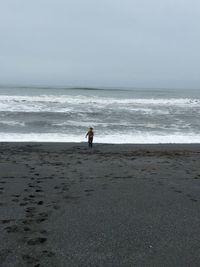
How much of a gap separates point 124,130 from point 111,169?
40.0ft

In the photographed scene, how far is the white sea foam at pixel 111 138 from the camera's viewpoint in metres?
18.6

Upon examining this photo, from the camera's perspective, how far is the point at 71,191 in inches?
308

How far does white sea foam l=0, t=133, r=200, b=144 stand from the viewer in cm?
1864

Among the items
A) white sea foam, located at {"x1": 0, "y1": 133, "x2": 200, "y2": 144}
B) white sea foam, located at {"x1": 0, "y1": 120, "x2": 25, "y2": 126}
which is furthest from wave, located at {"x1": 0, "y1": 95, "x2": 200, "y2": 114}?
white sea foam, located at {"x1": 0, "y1": 133, "x2": 200, "y2": 144}

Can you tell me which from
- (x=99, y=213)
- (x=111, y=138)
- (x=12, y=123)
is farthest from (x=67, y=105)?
(x=99, y=213)

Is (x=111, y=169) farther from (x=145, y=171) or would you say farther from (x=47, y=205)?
(x=47, y=205)

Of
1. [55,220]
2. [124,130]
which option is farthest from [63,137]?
[55,220]

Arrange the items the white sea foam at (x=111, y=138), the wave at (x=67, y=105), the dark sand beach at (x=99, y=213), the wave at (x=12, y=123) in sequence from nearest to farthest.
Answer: the dark sand beach at (x=99, y=213)
the white sea foam at (x=111, y=138)
the wave at (x=12, y=123)
the wave at (x=67, y=105)

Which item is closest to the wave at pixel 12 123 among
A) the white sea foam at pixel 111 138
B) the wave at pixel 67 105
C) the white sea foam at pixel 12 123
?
the white sea foam at pixel 12 123

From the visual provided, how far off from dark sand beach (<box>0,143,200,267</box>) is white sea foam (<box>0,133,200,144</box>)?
6.82 m

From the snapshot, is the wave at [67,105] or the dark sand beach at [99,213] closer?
the dark sand beach at [99,213]

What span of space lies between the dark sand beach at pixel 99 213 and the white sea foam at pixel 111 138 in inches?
268

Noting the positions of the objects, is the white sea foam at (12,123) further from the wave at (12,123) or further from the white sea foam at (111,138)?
the white sea foam at (111,138)

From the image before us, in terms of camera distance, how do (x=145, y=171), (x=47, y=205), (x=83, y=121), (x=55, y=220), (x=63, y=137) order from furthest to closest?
(x=83, y=121) < (x=63, y=137) < (x=145, y=171) < (x=47, y=205) < (x=55, y=220)
